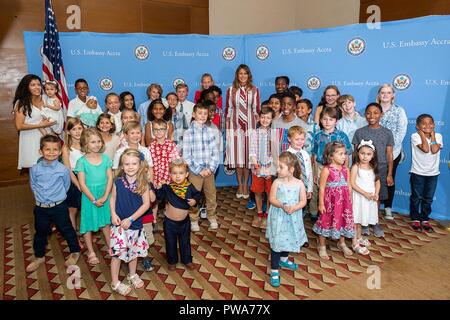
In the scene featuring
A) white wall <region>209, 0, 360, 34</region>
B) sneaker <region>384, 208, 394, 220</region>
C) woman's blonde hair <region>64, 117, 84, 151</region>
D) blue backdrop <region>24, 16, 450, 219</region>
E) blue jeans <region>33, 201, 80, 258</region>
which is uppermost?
white wall <region>209, 0, 360, 34</region>

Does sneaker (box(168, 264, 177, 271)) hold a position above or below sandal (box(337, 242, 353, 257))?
below

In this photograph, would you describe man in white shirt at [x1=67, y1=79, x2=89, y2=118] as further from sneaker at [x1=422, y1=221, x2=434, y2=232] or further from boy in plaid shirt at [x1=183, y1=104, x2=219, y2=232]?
sneaker at [x1=422, y1=221, x2=434, y2=232]

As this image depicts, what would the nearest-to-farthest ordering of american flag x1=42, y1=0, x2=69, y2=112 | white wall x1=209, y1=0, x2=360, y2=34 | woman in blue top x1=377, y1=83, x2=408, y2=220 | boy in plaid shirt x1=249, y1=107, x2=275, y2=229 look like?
boy in plaid shirt x1=249, y1=107, x2=275, y2=229, woman in blue top x1=377, y1=83, x2=408, y2=220, american flag x1=42, y1=0, x2=69, y2=112, white wall x1=209, y1=0, x2=360, y2=34

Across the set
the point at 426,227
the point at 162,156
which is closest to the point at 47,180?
the point at 162,156

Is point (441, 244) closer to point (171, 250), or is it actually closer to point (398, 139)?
point (398, 139)

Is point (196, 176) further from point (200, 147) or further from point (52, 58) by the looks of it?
point (52, 58)

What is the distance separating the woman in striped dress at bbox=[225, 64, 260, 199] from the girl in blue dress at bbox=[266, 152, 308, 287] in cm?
184

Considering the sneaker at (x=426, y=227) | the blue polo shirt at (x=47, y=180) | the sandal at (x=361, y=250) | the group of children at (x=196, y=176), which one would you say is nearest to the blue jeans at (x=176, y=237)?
the group of children at (x=196, y=176)

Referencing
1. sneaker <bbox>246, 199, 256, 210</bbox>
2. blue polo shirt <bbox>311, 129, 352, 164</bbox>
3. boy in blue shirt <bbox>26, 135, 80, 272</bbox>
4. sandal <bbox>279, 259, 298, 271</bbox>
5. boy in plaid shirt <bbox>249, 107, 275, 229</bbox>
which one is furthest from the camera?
sneaker <bbox>246, 199, 256, 210</bbox>

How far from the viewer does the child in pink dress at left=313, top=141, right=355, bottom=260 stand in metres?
3.20

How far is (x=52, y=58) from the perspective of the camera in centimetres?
462

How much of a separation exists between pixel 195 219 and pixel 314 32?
2879mm

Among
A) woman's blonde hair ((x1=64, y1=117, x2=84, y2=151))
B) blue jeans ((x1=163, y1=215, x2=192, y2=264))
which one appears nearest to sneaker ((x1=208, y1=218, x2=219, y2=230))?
blue jeans ((x1=163, y1=215, x2=192, y2=264))

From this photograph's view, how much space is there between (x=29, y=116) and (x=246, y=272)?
2.81 metres
